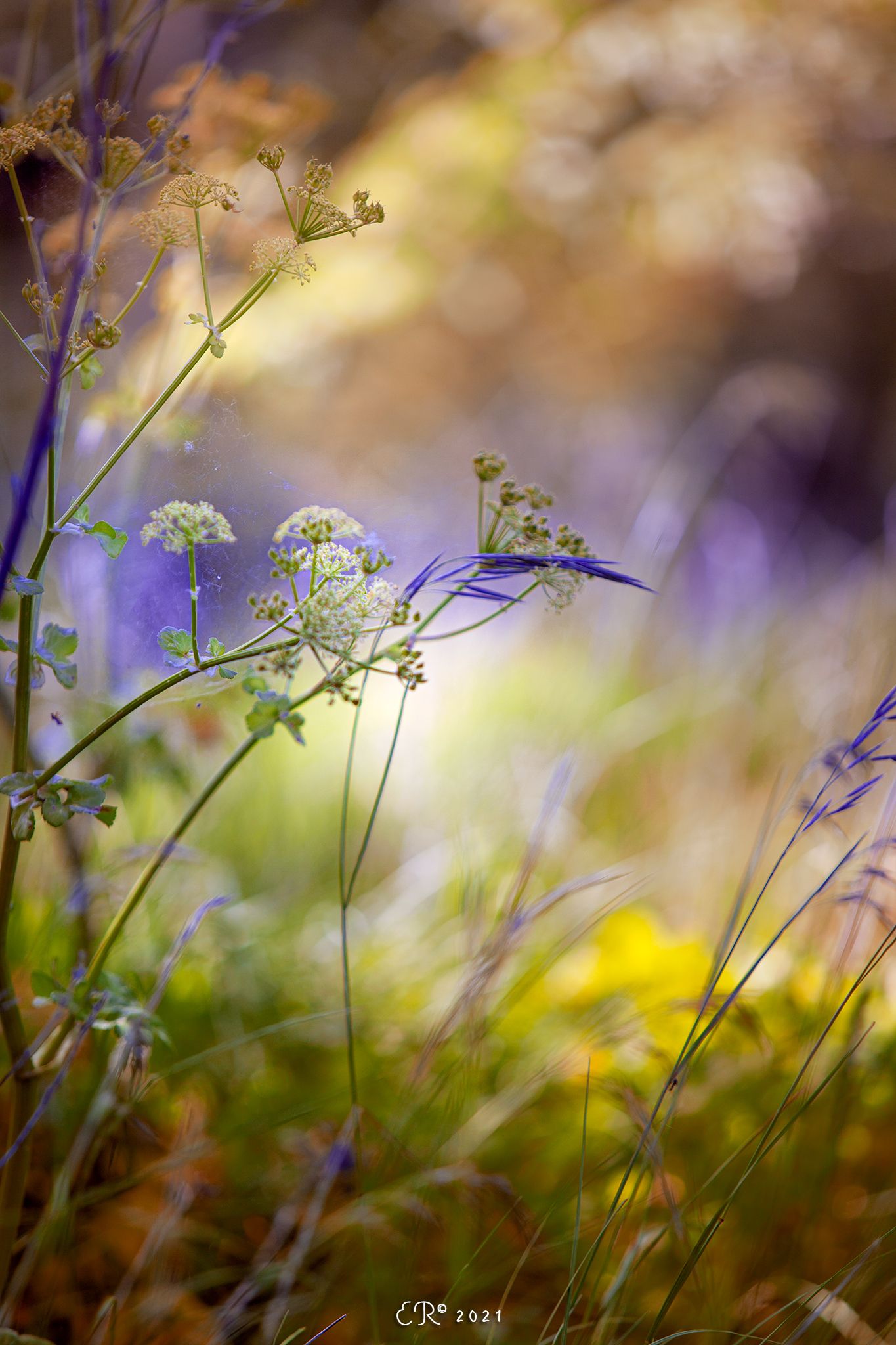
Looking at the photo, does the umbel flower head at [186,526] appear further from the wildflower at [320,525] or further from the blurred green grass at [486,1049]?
the blurred green grass at [486,1049]

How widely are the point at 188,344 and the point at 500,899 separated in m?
1.01

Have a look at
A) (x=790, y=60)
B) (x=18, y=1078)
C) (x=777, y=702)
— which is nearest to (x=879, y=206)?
(x=790, y=60)

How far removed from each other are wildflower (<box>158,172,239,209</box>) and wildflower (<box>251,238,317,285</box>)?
0.10 ft

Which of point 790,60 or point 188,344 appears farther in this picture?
point 790,60

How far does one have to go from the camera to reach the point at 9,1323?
65cm

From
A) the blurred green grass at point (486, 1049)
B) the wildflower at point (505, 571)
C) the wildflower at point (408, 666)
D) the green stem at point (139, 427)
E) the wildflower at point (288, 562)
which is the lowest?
the blurred green grass at point (486, 1049)

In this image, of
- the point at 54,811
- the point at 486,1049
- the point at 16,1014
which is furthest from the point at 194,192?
the point at 486,1049

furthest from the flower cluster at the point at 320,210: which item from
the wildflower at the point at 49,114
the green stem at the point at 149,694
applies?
the green stem at the point at 149,694

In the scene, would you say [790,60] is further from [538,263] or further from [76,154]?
[76,154]

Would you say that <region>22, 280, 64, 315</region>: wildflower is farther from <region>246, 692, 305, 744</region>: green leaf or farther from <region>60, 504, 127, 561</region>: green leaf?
<region>246, 692, 305, 744</region>: green leaf

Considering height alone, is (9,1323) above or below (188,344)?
below

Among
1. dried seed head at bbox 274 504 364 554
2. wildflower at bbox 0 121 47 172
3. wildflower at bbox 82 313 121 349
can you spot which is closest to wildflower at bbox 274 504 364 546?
dried seed head at bbox 274 504 364 554

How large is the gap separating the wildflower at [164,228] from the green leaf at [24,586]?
0.21 metres

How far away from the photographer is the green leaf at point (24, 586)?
442 millimetres
